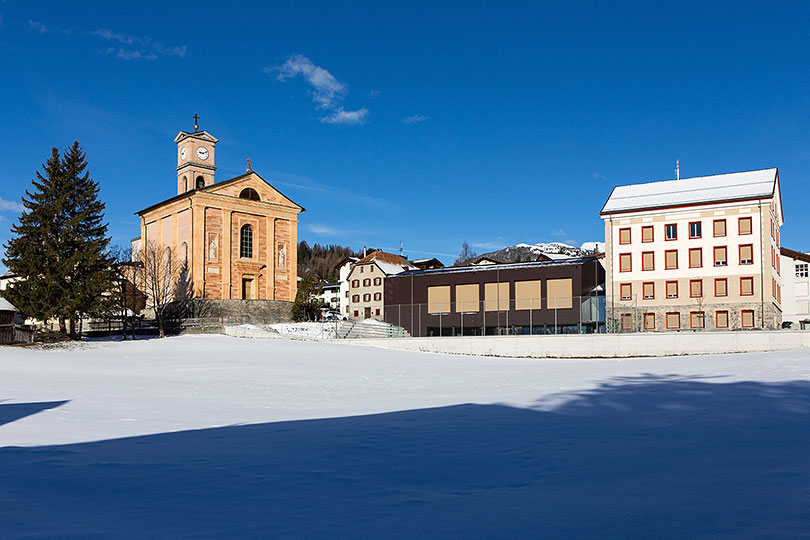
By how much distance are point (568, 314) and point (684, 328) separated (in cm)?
654

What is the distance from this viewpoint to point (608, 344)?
121ft

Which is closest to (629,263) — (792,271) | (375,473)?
(792,271)

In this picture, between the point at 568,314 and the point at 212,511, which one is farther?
the point at 568,314

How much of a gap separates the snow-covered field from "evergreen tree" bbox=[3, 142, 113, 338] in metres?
24.1

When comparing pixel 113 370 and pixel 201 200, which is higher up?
pixel 201 200

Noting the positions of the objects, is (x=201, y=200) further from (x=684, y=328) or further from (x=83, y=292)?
(x=684, y=328)

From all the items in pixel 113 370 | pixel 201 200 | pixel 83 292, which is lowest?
pixel 113 370

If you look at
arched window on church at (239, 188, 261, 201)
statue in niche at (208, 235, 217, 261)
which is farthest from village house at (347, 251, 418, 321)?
statue in niche at (208, 235, 217, 261)

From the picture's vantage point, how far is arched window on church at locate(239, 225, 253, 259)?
189ft

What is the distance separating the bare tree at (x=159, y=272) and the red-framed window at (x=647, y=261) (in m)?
35.7

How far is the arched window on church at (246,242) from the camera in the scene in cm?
5775

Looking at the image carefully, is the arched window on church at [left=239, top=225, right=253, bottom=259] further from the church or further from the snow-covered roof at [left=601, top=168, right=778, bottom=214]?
the snow-covered roof at [left=601, top=168, right=778, bottom=214]

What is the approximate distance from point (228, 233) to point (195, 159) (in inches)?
456

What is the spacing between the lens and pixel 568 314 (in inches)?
1599
